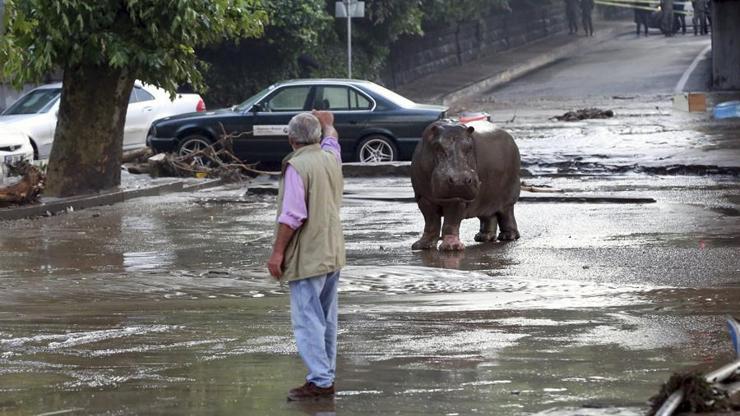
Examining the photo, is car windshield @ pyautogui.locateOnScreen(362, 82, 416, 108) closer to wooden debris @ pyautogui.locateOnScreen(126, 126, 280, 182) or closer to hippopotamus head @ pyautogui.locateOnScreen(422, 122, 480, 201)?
wooden debris @ pyautogui.locateOnScreen(126, 126, 280, 182)

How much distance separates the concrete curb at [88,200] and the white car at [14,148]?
2038mm

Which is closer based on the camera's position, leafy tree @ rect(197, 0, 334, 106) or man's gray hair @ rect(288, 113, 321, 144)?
man's gray hair @ rect(288, 113, 321, 144)

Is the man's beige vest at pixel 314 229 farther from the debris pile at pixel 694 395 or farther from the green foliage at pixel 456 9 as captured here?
the green foliage at pixel 456 9

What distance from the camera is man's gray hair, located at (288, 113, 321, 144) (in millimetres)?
7504

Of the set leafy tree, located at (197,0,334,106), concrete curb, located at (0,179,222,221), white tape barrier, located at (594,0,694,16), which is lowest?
concrete curb, located at (0,179,222,221)

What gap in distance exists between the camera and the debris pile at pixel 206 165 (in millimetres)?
22078

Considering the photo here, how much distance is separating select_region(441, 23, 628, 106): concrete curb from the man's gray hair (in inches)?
1172

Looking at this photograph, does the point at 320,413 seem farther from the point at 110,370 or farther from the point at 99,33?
the point at 99,33

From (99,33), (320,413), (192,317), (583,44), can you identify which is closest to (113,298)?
(192,317)

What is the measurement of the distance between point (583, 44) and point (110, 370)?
49.6 metres

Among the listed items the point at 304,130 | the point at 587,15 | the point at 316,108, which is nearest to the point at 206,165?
the point at 316,108

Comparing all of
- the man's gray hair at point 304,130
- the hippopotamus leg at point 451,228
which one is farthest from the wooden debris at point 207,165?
the man's gray hair at point 304,130

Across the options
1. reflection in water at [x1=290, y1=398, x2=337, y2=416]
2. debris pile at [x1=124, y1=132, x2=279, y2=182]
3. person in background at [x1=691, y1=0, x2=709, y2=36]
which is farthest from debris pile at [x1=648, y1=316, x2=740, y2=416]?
person in background at [x1=691, y1=0, x2=709, y2=36]

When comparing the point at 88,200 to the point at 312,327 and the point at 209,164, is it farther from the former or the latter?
the point at 312,327
